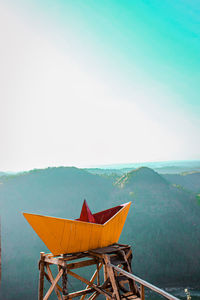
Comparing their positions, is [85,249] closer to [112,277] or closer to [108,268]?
[108,268]

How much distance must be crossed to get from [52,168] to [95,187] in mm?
10491

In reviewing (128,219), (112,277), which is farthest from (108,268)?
(128,219)

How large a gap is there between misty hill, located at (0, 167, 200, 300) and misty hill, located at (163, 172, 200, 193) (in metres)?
17.3

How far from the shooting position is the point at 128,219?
51688 millimetres

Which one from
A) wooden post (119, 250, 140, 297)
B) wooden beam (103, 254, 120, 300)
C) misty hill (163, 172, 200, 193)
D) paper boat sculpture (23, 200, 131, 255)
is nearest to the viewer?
wooden beam (103, 254, 120, 300)

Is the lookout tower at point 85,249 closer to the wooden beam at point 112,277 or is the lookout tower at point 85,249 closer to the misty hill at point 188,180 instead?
the wooden beam at point 112,277

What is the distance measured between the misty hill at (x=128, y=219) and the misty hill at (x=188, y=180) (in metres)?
17.3

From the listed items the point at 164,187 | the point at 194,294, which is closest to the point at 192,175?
the point at 164,187

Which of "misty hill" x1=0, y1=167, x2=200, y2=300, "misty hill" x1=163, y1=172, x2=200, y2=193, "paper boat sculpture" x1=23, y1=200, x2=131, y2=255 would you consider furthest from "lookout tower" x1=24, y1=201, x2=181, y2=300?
"misty hill" x1=163, y1=172, x2=200, y2=193

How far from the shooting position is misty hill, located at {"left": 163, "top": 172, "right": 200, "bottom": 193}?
79.5 m

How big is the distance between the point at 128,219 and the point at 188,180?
36.7 m

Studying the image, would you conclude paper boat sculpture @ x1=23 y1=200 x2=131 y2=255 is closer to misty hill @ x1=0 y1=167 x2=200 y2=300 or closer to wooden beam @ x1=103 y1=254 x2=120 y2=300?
wooden beam @ x1=103 y1=254 x2=120 y2=300

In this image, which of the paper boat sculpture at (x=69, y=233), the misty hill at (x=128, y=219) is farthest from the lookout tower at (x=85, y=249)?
the misty hill at (x=128, y=219)

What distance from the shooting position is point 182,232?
5022 cm
